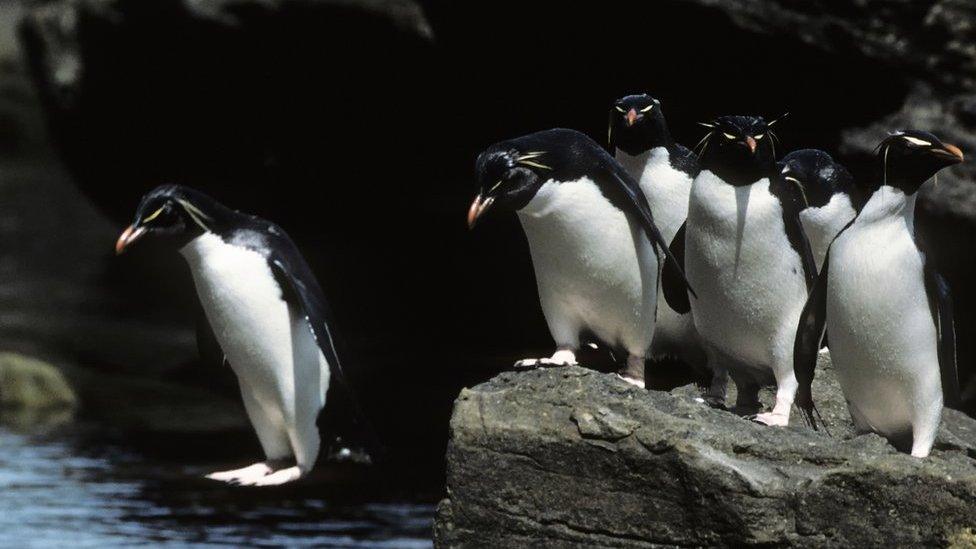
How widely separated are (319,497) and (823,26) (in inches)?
150

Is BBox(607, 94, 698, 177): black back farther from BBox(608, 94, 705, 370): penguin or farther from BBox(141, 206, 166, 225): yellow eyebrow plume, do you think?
BBox(141, 206, 166, 225): yellow eyebrow plume

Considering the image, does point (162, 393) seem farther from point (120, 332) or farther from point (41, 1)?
point (41, 1)

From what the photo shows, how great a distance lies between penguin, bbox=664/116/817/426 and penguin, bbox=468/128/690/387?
13 cm

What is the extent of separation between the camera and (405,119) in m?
11.3

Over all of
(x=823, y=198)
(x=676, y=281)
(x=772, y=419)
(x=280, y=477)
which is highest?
(x=823, y=198)

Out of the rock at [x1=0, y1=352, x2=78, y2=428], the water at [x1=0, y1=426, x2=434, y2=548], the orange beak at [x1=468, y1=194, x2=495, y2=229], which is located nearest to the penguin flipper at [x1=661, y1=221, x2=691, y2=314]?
the orange beak at [x1=468, y1=194, x2=495, y2=229]

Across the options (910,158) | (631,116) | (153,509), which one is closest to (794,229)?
(910,158)

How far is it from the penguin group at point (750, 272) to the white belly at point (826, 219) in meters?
0.70

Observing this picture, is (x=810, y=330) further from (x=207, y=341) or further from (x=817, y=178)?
(x=207, y=341)

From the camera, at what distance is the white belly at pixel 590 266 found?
449 cm

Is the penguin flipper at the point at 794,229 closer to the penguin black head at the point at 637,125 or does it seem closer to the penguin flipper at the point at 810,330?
the penguin flipper at the point at 810,330

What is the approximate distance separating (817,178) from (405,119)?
20.4 ft

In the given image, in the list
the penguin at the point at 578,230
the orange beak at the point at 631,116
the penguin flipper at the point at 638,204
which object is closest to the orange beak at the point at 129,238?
the penguin at the point at 578,230

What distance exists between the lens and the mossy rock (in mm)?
10555
